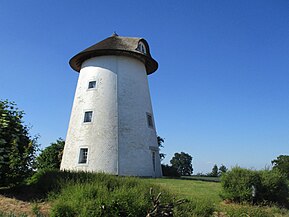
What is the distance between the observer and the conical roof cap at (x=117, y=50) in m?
21.9

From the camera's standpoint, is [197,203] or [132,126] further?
[132,126]

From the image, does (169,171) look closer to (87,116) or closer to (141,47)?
(87,116)

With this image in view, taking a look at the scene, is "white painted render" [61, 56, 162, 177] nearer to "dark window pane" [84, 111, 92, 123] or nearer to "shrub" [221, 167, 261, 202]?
"dark window pane" [84, 111, 92, 123]

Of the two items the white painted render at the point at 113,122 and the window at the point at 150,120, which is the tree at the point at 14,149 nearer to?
the white painted render at the point at 113,122

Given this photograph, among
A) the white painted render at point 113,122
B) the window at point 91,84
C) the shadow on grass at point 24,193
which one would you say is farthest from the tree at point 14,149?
the window at point 91,84

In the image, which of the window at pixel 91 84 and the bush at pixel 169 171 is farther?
the bush at pixel 169 171

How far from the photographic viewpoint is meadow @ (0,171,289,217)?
7277mm

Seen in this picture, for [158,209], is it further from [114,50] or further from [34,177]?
[114,50]

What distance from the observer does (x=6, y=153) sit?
9758mm

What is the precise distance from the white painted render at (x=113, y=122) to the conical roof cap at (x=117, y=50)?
17.1 inches

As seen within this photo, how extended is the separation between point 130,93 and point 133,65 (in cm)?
232

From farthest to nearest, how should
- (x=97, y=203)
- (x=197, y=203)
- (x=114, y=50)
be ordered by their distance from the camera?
(x=114, y=50)
(x=197, y=203)
(x=97, y=203)

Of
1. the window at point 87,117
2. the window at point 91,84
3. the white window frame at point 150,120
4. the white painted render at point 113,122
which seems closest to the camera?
the white painted render at point 113,122

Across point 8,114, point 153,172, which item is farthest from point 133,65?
point 8,114
